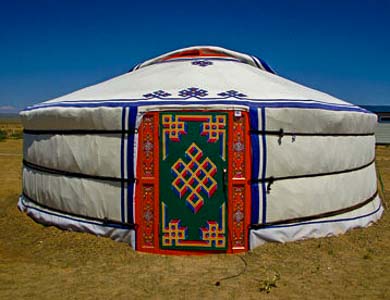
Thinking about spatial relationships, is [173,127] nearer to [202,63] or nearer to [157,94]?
[157,94]

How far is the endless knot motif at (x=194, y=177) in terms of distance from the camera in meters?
3.81

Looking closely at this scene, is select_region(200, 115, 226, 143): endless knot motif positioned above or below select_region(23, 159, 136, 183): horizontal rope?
above

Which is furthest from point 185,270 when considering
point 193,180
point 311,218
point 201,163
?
point 311,218

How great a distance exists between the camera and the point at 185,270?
11.5 ft

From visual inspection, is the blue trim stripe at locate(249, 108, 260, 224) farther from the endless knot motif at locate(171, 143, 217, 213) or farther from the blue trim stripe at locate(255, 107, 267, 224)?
the endless knot motif at locate(171, 143, 217, 213)

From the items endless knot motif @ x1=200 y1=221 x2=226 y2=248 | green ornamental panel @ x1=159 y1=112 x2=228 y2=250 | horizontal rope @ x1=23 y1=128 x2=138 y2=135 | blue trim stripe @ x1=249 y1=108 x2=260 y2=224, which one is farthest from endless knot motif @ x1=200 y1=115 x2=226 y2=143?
endless knot motif @ x1=200 y1=221 x2=226 y2=248

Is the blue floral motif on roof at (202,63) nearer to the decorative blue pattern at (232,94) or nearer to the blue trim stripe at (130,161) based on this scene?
the decorative blue pattern at (232,94)

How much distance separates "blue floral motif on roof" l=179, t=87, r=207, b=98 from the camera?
3954mm

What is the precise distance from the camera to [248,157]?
382 cm

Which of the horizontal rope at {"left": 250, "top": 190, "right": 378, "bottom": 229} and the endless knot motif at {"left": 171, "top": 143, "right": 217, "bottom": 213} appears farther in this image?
the horizontal rope at {"left": 250, "top": 190, "right": 378, "bottom": 229}

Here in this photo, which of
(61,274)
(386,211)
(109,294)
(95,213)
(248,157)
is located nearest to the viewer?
(109,294)

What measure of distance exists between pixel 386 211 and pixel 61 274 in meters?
4.23

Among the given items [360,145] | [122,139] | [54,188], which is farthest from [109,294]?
[360,145]

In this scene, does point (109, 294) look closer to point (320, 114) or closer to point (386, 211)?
point (320, 114)
